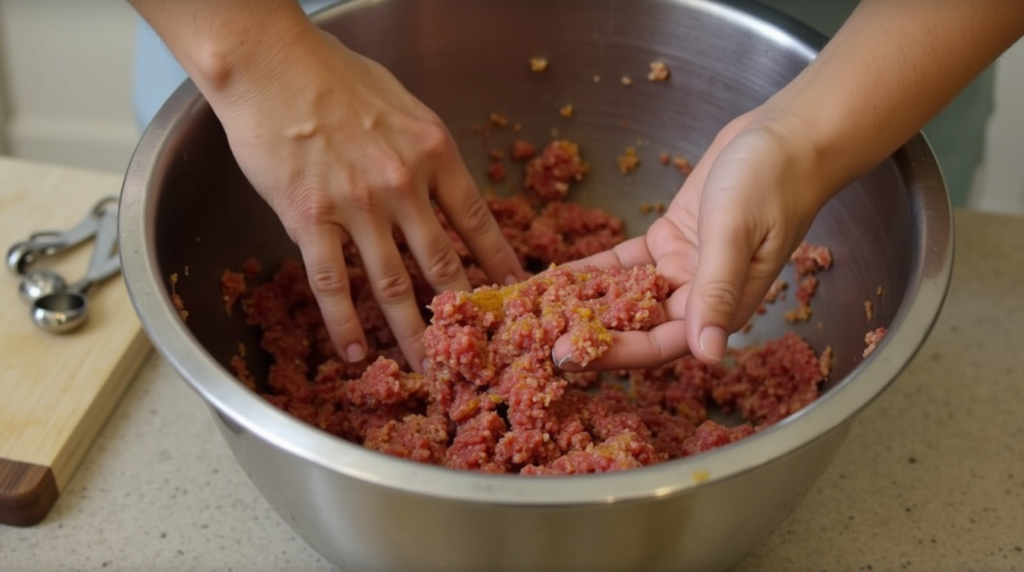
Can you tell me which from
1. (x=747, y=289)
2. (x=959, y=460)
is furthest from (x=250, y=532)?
(x=959, y=460)

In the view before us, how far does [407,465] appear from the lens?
29.1 inches

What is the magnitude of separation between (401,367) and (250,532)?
0.26 metres

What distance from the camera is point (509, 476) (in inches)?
29.0

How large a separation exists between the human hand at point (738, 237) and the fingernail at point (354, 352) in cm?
25

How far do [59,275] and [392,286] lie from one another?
560mm

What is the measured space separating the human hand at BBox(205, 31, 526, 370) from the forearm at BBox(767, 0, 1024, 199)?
41cm

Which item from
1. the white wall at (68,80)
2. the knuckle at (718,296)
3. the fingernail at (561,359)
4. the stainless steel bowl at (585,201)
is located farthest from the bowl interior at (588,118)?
the white wall at (68,80)

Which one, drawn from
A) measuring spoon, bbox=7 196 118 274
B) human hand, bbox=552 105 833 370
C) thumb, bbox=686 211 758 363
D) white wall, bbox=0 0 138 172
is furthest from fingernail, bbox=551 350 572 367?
white wall, bbox=0 0 138 172

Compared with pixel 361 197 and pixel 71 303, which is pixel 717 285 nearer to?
pixel 361 197

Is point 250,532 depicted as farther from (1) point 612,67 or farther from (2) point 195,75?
(1) point 612,67

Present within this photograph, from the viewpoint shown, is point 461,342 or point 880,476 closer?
point 461,342

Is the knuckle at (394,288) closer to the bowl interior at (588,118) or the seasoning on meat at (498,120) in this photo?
the bowl interior at (588,118)

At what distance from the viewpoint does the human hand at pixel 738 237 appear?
0.96 m

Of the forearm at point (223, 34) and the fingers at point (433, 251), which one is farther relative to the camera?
the fingers at point (433, 251)
